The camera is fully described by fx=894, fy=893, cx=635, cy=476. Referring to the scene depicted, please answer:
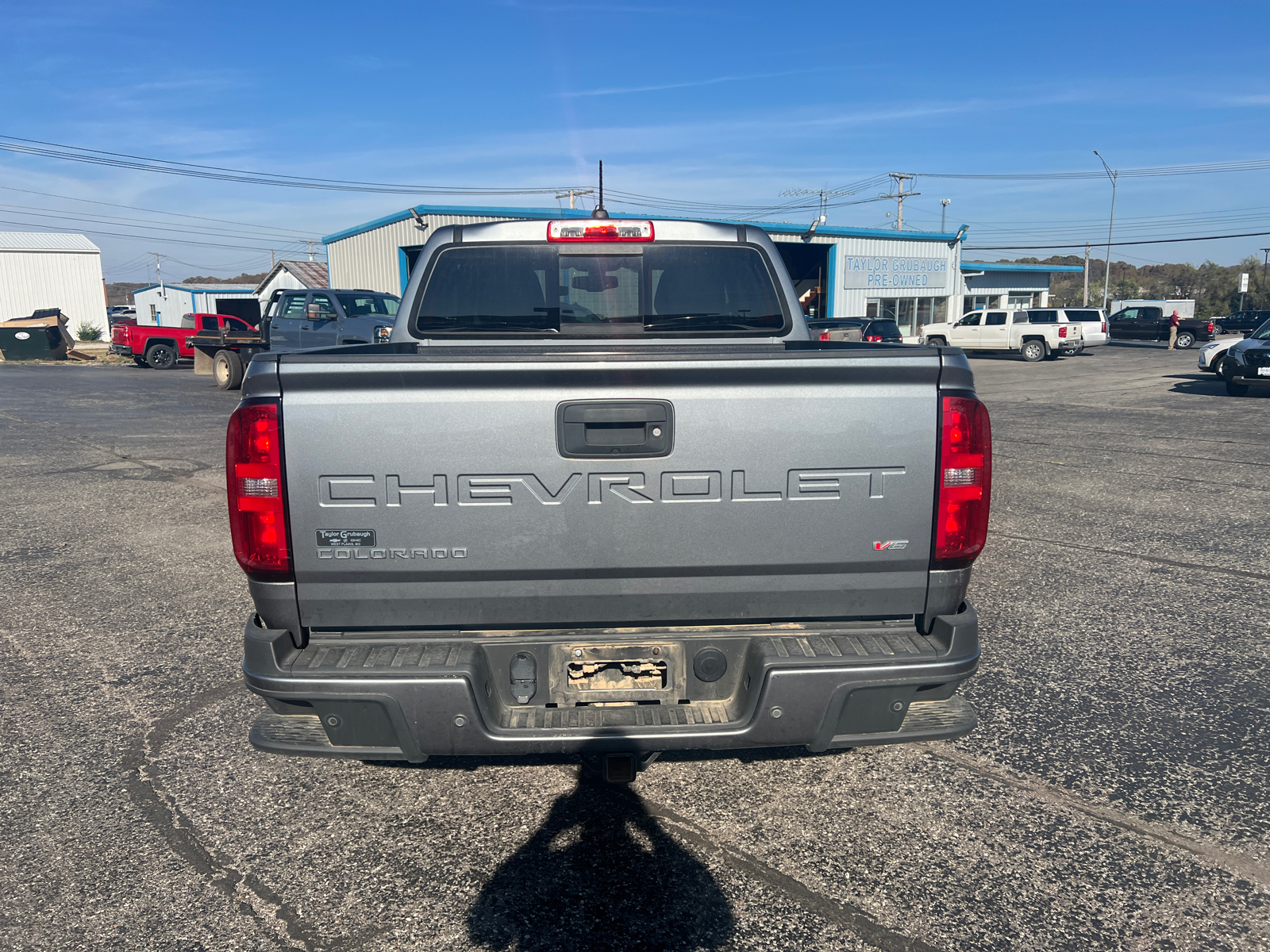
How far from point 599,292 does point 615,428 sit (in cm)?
177

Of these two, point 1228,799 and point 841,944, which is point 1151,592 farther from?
point 841,944

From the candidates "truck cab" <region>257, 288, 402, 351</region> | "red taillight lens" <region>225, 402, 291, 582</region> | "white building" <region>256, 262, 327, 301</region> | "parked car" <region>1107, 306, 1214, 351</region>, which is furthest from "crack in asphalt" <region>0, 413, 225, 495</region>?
"parked car" <region>1107, 306, 1214, 351</region>

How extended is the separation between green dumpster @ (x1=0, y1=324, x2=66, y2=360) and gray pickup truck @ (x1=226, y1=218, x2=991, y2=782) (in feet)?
131

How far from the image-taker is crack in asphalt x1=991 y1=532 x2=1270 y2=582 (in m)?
6.25

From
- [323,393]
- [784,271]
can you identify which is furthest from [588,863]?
[784,271]

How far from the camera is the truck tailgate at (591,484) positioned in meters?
2.57

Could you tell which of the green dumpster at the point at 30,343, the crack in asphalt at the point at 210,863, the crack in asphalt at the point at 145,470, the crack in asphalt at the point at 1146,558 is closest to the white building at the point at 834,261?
the green dumpster at the point at 30,343

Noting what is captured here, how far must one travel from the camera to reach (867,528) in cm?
270

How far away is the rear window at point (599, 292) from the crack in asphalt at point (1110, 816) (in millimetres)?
2035

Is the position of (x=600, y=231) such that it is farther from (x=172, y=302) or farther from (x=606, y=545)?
(x=172, y=302)

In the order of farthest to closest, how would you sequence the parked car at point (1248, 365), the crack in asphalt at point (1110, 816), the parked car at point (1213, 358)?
the parked car at point (1213, 358) → the parked car at point (1248, 365) → the crack in asphalt at point (1110, 816)

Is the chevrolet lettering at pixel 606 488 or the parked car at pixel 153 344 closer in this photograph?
the chevrolet lettering at pixel 606 488

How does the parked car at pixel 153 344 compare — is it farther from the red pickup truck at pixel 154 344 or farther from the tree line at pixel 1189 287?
the tree line at pixel 1189 287

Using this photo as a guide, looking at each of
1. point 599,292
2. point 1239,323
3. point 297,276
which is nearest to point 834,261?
point 1239,323
